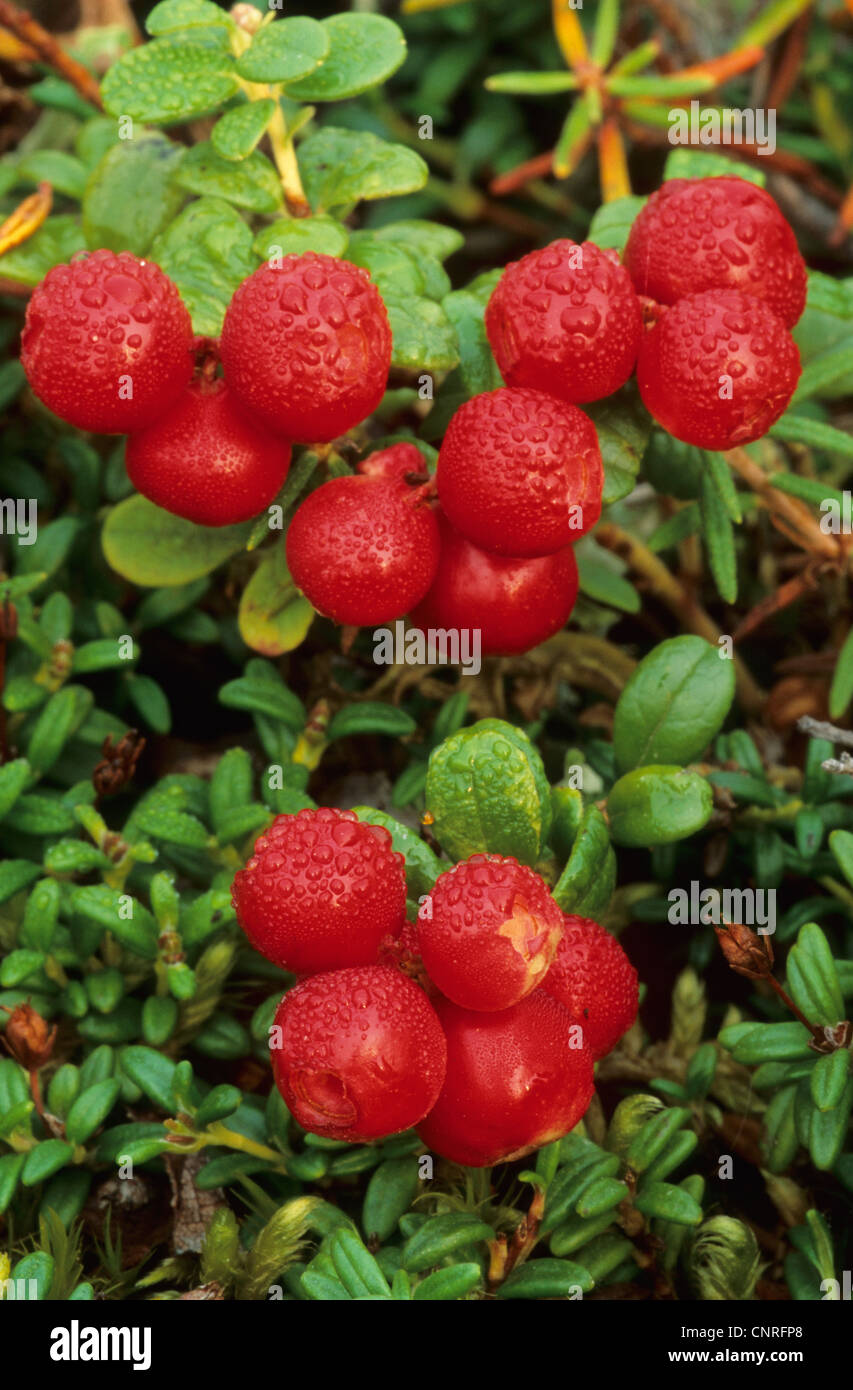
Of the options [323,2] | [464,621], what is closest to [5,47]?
[323,2]

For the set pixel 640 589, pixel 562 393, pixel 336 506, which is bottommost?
pixel 640 589

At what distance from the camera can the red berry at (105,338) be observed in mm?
1795

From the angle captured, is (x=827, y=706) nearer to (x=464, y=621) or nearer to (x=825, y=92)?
(x=464, y=621)

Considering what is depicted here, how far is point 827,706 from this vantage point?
8.78ft

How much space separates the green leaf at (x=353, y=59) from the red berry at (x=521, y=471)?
75 centimetres

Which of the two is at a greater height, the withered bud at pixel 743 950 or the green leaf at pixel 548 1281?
the withered bud at pixel 743 950

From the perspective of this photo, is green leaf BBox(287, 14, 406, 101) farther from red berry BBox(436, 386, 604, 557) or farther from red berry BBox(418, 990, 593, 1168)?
red berry BBox(418, 990, 593, 1168)

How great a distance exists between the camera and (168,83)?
2.19 m

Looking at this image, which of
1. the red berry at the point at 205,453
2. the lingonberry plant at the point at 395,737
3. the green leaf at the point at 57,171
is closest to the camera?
the lingonberry plant at the point at 395,737

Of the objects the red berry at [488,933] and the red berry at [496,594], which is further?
the red berry at [496,594]

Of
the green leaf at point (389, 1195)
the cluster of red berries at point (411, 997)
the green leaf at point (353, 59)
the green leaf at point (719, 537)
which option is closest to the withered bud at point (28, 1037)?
the cluster of red berries at point (411, 997)

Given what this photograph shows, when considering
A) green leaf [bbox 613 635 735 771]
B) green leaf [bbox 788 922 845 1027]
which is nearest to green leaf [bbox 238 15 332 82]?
green leaf [bbox 613 635 735 771]

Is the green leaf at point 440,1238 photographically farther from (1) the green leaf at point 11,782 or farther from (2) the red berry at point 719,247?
(2) the red berry at point 719,247

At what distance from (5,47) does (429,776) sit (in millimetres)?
2094
